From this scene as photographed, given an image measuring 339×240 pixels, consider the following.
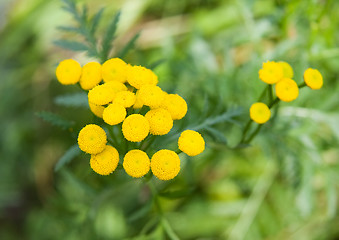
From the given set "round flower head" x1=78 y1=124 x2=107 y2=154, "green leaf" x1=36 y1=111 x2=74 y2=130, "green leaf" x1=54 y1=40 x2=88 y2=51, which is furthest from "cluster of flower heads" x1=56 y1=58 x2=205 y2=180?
"green leaf" x1=54 y1=40 x2=88 y2=51

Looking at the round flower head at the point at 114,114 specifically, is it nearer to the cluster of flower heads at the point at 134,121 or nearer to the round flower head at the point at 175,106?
the cluster of flower heads at the point at 134,121

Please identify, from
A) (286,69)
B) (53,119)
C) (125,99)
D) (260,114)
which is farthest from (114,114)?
(286,69)

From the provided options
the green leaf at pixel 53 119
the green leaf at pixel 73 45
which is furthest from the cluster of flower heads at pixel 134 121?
the green leaf at pixel 73 45

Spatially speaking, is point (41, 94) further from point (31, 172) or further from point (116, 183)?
point (116, 183)

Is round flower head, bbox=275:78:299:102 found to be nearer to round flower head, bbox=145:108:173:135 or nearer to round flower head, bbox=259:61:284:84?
round flower head, bbox=259:61:284:84

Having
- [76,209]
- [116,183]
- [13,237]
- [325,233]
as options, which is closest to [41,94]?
[13,237]

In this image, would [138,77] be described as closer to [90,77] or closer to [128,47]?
[90,77]
